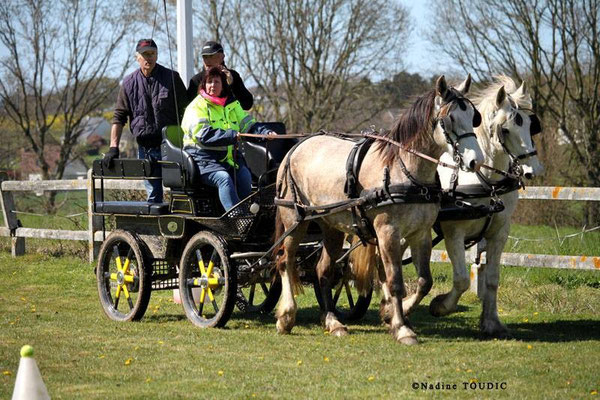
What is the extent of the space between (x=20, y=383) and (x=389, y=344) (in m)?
3.38

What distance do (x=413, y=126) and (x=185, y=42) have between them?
3.97 meters

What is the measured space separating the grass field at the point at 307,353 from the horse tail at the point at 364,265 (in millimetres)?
413

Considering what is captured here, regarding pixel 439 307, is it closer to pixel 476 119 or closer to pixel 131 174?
pixel 476 119

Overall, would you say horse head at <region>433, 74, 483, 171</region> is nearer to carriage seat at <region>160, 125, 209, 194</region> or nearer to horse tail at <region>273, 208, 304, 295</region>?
horse tail at <region>273, 208, 304, 295</region>

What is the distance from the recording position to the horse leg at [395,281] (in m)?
7.09

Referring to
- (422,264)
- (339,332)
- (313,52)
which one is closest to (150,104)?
(339,332)

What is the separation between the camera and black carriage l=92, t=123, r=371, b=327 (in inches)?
318

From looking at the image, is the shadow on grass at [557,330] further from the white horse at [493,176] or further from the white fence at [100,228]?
the white fence at [100,228]

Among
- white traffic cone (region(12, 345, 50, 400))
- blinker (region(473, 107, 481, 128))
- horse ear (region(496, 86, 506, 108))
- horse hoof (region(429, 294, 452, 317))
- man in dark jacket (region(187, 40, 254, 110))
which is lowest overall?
horse hoof (region(429, 294, 452, 317))

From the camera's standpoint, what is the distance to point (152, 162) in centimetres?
862

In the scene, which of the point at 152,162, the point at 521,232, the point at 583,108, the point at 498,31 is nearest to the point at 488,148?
the point at 152,162

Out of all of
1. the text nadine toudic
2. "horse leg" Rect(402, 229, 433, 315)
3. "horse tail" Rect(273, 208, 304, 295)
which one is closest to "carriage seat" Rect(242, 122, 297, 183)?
"horse tail" Rect(273, 208, 304, 295)

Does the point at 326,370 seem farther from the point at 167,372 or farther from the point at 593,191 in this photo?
the point at 593,191

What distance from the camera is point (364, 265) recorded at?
26.6 feet
